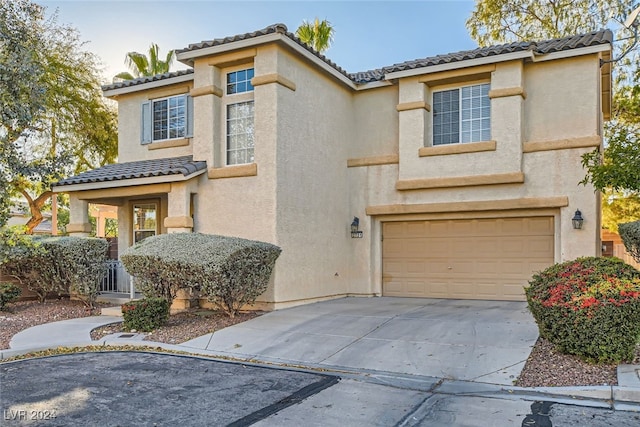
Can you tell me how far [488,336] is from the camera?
28.6 ft

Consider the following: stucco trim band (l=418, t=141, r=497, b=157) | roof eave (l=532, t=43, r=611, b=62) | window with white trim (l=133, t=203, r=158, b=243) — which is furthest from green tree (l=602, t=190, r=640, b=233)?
window with white trim (l=133, t=203, r=158, b=243)

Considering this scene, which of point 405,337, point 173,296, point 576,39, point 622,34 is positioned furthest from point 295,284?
point 622,34

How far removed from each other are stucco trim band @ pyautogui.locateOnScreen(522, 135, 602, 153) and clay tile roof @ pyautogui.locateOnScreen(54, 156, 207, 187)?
26.2ft

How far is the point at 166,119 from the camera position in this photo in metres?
15.1

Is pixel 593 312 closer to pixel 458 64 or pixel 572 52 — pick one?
pixel 572 52

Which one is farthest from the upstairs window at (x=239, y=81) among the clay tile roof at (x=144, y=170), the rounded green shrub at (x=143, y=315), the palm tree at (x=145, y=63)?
the palm tree at (x=145, y=63)

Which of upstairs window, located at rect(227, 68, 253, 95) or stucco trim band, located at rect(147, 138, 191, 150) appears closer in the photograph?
upstairs window, located at rect(227, 68, 253, 95)

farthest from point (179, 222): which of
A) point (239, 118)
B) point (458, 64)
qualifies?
point (458, 64)

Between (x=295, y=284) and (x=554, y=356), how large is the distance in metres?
6.47

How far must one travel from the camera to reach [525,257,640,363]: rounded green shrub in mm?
6566

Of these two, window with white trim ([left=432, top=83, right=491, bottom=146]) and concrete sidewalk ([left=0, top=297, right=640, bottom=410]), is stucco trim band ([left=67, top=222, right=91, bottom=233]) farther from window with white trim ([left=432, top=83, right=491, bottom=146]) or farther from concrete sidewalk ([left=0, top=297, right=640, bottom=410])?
window with white trim ([left=432, top=83, right=491, bottom=146])

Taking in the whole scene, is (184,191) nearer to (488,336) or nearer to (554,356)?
(488,336)

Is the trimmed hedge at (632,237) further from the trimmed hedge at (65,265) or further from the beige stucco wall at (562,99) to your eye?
the trimmed hedge at (65,265)

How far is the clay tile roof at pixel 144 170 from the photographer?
1227cm
